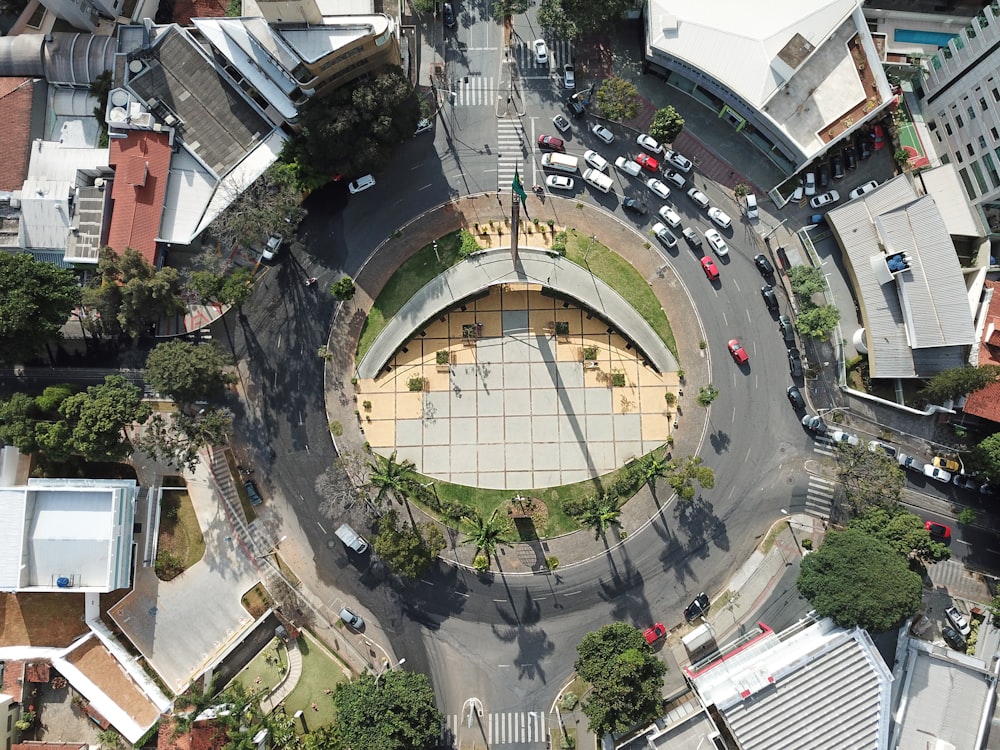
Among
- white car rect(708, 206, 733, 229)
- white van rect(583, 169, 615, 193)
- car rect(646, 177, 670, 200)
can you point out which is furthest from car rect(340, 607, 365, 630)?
white car rect(708, 206, 733, 229)

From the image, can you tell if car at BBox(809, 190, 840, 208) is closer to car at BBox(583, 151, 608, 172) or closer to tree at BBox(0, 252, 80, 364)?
car at BBox(583, 151, 608, 172)

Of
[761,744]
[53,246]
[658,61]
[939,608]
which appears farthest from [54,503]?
[939,608]

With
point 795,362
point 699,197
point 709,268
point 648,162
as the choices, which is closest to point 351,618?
point 709,268

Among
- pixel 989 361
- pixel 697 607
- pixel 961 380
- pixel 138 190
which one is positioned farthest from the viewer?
pixel 138 190

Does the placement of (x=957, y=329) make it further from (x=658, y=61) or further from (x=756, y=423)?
(x=658, y=61)

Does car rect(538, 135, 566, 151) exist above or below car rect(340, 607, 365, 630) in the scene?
above

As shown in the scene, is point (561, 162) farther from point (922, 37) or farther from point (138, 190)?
point (138, 190)
